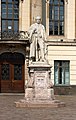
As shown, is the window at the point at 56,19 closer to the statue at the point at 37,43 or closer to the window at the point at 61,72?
the window at the point at 61,72

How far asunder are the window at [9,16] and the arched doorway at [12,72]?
237cm

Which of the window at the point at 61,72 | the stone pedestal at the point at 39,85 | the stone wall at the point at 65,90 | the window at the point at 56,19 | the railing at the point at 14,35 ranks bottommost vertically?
the stone wall at the point at 65,90

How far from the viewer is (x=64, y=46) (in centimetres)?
3647

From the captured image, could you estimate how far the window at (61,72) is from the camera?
3691 centimetres

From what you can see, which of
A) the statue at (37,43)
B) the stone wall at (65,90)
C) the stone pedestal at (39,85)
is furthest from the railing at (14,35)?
the stone pedestal at (39,85)

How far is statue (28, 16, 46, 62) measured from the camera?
21797 millimetres

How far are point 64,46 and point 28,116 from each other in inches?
811

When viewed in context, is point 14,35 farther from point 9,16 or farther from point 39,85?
point 39,85

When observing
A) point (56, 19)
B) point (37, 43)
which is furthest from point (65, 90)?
point (37, 43)

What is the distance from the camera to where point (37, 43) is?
22.0 metres

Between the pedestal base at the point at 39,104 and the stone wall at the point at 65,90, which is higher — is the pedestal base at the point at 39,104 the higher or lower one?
the higher one

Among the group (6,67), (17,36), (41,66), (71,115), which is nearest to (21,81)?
(6,67)

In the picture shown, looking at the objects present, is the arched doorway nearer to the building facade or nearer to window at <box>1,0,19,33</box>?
the building facade

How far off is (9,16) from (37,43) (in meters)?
15.3
